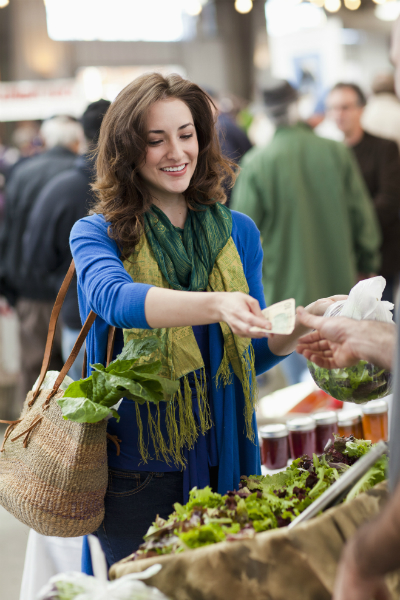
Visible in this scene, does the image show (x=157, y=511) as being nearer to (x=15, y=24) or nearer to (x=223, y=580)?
(x=223, y=580)

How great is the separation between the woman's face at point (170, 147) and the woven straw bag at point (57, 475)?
39 centimetres

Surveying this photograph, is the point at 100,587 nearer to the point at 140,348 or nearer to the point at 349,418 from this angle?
the point at 140,348

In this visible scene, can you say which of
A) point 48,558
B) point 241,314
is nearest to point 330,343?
→ point 241,314

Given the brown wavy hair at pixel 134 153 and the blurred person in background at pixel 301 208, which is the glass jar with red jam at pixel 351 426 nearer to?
the brown wavy hair at pixel 134 153

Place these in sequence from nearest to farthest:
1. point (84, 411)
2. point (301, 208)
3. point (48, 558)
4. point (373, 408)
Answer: point (84, 411) < point (48, 558) < point (373, 408) < point (301, 208)

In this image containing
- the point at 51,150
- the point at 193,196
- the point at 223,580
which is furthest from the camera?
the point at 51,150

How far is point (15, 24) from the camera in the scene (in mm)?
11312

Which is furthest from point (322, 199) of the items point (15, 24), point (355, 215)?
point (15, 24)

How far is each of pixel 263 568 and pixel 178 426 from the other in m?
0.66

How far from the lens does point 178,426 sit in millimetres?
1643

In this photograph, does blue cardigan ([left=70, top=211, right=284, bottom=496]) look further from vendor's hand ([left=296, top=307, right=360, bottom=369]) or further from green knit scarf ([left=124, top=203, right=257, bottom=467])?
vendor's hand ([left=296, top=307, right=360, bottom=369])

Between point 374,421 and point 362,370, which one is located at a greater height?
point 362,370

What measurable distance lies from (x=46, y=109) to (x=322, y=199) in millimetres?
5061

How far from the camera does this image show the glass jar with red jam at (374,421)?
2184mm
